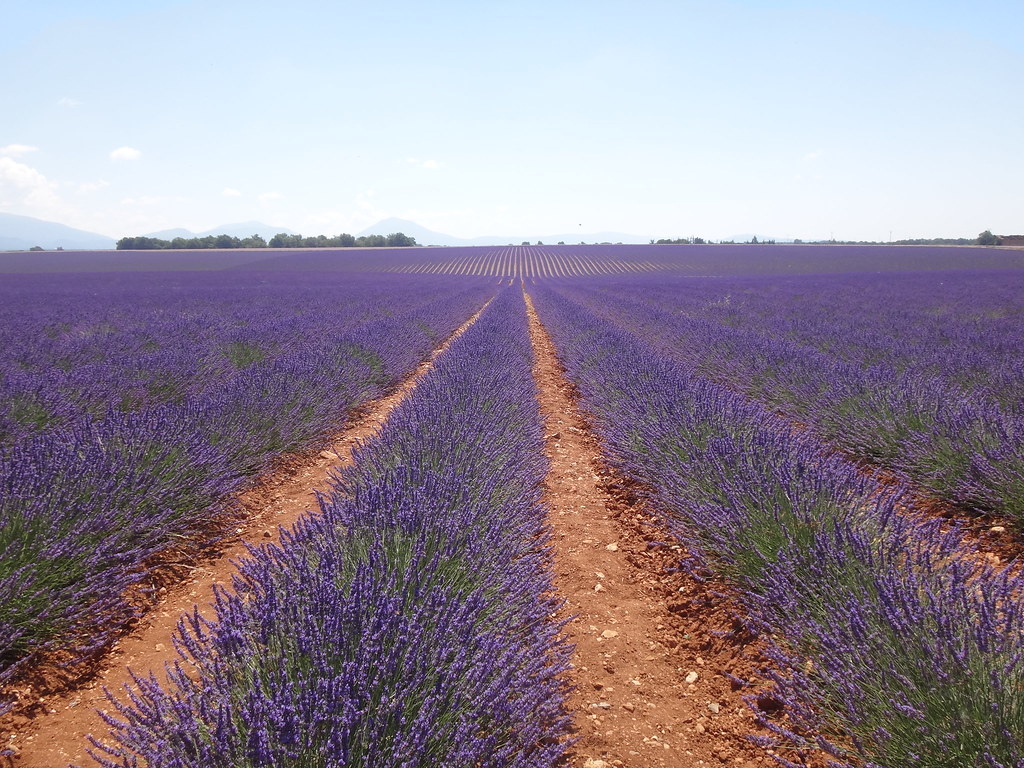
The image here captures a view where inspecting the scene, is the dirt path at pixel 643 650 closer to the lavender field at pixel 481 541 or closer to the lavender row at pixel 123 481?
the lavender field at pixel 481 541

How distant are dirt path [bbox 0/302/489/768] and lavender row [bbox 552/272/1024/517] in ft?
11.9

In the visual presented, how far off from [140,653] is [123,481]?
931mm

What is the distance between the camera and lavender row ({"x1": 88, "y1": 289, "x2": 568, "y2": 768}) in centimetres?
112

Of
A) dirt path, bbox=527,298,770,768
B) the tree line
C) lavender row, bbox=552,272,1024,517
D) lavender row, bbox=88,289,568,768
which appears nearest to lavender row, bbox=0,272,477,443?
lavender row, bbox=88,289,568,768

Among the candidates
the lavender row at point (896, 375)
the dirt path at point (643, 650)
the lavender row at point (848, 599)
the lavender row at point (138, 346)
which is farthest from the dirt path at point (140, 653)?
the lavender row at point (896, 375)

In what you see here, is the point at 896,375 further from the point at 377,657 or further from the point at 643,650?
the point at 377,657

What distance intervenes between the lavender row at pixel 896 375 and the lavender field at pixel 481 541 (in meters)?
0.03

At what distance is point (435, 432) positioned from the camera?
3107 mm

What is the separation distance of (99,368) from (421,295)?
511 inches

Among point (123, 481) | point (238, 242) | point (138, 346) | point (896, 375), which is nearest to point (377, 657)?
point (123, 481)

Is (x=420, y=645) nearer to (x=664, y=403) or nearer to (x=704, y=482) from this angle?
(x=704, y=482)

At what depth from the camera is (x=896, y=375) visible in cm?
505

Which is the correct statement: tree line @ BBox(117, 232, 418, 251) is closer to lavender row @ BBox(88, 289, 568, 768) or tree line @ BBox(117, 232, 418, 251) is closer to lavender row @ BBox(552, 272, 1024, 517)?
lavender row @ BBox(552, 272, 1024, 517)

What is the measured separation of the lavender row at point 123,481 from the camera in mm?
2008
